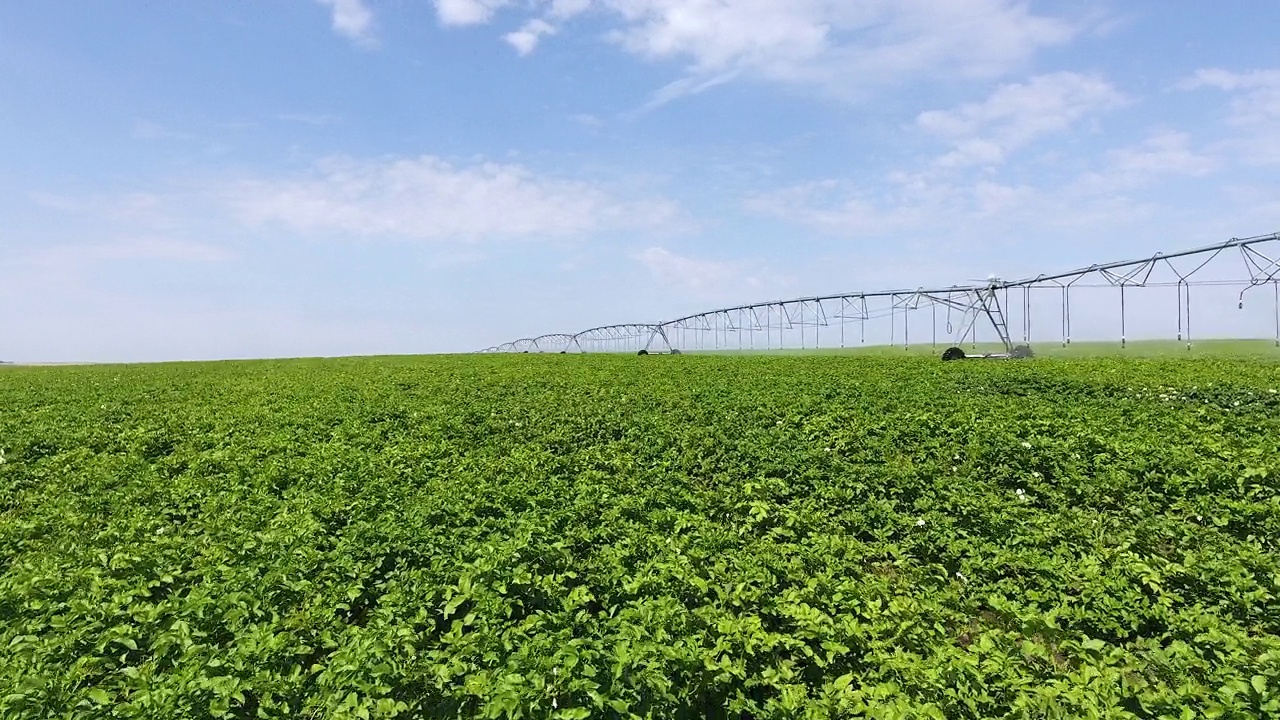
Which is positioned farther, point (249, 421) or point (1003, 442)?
point (249, 421)

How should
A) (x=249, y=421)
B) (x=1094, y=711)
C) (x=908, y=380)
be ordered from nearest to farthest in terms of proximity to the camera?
(x=1094, y=711)
(x=249, y=421)
(x=908, y=380)

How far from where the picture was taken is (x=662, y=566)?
5.21 metres

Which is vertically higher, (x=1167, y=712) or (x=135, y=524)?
(x=135, y=524)

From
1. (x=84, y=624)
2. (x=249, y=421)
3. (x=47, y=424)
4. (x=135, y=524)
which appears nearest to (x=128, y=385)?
(x=47, y=424)

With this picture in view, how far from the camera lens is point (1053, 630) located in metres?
4.61

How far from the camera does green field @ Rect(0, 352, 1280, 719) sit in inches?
148

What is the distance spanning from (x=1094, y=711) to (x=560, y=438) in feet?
25.1

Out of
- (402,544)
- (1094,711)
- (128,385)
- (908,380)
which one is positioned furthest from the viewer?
(128,385)

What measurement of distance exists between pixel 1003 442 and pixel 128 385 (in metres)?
23.7

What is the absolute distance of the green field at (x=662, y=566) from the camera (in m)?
3.76

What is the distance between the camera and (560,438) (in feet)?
33.4

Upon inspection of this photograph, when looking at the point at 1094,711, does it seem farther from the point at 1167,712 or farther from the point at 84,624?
the point at 84,624

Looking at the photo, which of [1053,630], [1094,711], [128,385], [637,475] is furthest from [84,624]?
[128,385]

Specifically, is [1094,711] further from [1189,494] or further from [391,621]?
[1189,494]
